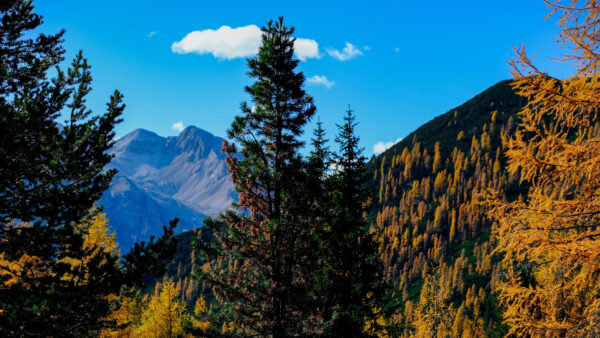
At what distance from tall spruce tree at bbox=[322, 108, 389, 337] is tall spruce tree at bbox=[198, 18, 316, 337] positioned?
2.38 m

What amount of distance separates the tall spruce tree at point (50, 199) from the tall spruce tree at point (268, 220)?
14.1ft

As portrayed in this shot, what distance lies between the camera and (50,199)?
6277mm

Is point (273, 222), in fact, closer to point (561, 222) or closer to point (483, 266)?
point (561, 222)

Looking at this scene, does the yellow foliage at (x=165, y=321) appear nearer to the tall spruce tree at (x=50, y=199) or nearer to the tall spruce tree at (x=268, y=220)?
the tall spruce tree at (x=268, y=220)

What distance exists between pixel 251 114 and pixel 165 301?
61.3 ft

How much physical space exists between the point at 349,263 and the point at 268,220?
4758mm

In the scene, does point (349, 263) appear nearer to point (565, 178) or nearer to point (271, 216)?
point (271, 216)

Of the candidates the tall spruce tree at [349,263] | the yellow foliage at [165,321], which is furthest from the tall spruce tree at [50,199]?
the yellow foliage at [165,321]

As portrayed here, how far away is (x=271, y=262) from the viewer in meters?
10.8

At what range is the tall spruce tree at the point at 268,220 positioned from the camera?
1052 cm

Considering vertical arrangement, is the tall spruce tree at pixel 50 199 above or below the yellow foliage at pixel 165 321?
above

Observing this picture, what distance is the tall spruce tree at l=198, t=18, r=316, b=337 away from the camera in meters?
10.5

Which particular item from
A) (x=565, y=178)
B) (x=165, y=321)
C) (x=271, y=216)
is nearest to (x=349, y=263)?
(x=271, y=216)

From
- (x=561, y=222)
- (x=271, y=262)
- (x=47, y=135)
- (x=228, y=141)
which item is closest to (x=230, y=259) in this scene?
(x=271, y=262)
